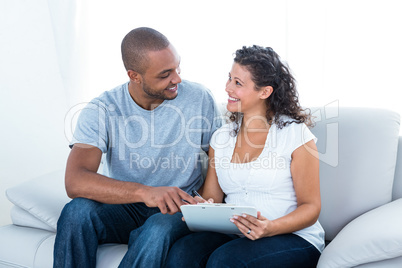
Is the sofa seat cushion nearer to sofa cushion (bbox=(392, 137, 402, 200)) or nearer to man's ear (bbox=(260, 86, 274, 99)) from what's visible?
man's ear (bbox=(260, 86, 274, 99))

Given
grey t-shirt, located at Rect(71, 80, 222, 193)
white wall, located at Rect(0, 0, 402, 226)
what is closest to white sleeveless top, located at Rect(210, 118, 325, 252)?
grey t-shirt, located at Rect(71, 80, 222, 193)

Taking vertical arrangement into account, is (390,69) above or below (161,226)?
above

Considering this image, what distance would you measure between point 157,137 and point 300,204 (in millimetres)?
667

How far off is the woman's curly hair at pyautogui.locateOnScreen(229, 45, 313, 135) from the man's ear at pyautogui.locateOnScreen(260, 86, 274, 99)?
2cm

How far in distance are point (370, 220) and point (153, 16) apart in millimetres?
1718

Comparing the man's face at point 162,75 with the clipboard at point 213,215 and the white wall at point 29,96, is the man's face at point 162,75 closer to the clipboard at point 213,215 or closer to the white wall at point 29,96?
the clipboard at point 213,215

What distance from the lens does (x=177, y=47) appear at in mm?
2596

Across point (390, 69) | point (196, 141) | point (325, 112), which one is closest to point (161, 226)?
point (196, 141)

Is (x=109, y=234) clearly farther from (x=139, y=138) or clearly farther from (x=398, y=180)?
(x=398, y=180)

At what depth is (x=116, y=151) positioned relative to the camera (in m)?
1.91

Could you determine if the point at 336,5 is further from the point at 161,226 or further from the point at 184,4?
the point at 161,226

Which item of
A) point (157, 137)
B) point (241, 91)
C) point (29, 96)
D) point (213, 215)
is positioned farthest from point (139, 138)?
point (29, 96)

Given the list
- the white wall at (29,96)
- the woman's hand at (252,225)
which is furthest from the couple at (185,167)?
the white wall at (29,96)

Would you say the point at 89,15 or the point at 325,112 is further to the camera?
the point at 89,15
